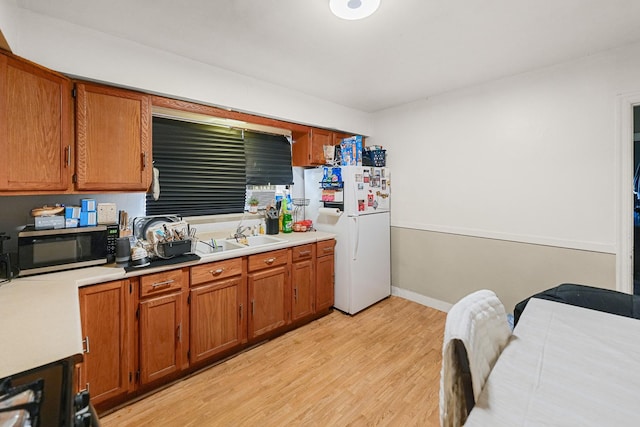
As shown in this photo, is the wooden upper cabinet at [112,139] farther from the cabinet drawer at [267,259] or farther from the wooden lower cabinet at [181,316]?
the cabinet drawer at [267,259]

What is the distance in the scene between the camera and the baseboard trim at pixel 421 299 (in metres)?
3.25

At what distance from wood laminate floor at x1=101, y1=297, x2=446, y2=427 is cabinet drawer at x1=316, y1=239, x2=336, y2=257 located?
2.55ft

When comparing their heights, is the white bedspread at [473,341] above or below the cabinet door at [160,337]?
above

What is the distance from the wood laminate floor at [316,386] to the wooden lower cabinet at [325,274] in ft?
1.10

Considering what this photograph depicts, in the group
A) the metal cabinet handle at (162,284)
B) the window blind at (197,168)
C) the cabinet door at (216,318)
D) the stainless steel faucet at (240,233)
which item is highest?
the window blind at (197,168)

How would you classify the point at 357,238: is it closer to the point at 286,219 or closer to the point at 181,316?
the point at 286,219

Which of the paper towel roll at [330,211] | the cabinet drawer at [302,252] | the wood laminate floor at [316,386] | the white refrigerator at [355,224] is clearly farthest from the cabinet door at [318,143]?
the wood laminate floor at [316,386]

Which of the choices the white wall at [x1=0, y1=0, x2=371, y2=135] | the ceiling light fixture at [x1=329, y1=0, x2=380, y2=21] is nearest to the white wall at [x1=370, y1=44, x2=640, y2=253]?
the white wall at [x1=0, y1=0, x2=371, y2=135]

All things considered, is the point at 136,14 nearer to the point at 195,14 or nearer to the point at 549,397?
the point at 195,14

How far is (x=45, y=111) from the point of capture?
1679 millimetres

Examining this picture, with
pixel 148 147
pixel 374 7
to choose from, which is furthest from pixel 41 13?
pixel 374 7

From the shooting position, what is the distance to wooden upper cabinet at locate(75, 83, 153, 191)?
1883 mm

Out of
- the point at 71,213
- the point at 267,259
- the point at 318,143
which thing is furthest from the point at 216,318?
the point at 318,143

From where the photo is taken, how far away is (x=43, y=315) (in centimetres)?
120
